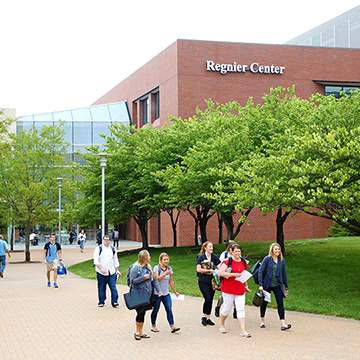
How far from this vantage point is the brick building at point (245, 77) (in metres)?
37.5

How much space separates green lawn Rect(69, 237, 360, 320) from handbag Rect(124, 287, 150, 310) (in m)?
4.76

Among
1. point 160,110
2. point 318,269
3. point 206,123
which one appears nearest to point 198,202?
point 206,123

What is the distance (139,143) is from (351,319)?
59.8 feet

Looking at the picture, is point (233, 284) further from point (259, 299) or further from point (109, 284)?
point (109, 284)

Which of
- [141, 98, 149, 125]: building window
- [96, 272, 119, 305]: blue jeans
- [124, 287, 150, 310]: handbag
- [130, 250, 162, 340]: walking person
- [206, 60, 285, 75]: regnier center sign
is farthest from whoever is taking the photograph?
[141, 98, 149, 125]: building window

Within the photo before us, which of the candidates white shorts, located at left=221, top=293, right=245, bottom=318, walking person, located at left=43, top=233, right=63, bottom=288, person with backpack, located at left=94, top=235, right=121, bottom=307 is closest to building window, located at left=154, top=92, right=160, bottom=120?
walking person, located at left=43, top=233, right=63, bottom=288

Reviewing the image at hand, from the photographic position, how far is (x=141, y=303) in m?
Result: 8.80

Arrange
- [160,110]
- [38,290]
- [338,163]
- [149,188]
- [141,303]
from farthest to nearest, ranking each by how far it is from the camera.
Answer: [160,110] → [149,188] → [38,290] → [338,163] → [141,303]

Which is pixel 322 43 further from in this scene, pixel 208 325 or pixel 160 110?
pixel 208 325

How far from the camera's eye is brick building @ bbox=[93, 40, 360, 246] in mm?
37469

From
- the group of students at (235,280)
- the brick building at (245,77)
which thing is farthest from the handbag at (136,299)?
the brick building at (245,77)

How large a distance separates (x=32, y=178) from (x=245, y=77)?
16988 mm

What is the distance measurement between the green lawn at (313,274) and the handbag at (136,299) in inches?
187

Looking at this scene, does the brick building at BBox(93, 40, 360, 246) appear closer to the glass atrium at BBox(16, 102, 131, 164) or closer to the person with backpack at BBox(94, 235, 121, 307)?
the glass atrium at BBox(16, 102, 131, 164)
